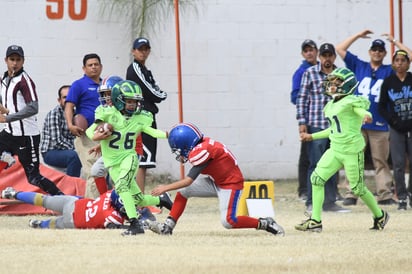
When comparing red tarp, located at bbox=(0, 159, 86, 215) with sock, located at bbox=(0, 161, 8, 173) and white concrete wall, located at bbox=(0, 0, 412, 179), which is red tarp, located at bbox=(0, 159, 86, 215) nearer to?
sock, located at bbox=(0, 161, 8, 173)

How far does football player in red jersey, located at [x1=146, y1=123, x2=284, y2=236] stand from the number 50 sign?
264 inches

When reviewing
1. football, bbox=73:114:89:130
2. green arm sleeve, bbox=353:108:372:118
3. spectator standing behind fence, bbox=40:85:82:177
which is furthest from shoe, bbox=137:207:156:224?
spectator standing behind fence, bbox=40:85:82:177

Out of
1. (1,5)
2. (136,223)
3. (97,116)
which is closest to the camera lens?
(136,223)

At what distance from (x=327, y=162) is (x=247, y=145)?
639 centimetres

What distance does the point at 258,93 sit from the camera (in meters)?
18.1

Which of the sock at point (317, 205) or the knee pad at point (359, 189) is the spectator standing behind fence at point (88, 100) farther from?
the knee pad at point (359, 189)

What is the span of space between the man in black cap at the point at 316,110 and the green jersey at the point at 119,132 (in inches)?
122

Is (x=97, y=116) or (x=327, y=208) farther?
(x=327, y=208)

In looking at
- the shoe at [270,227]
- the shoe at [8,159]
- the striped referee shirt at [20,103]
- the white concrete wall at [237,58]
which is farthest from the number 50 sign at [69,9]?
the shoe at [270,227]

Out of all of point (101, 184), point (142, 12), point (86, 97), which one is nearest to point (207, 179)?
point (101, 184)

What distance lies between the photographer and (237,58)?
59.0 ft

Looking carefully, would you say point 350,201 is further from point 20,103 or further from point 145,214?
point 20,103

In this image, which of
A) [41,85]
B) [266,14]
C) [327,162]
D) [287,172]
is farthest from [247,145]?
[327,162]

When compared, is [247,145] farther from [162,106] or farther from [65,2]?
[65,2]
